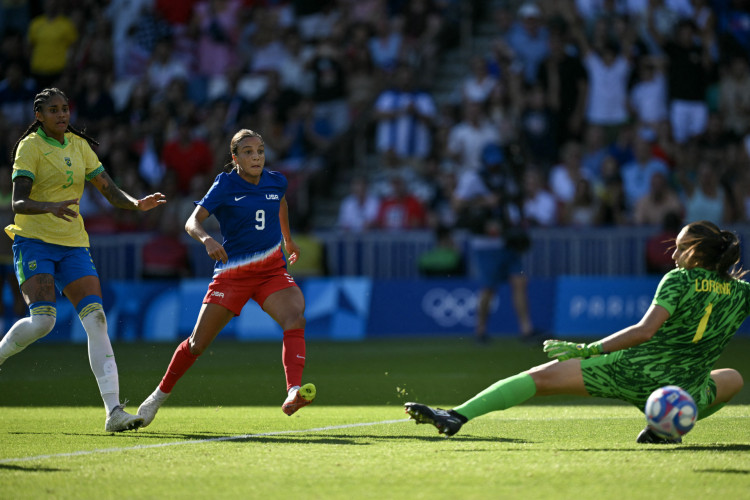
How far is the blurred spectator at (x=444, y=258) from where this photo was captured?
59.4ft

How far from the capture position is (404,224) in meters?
19.0

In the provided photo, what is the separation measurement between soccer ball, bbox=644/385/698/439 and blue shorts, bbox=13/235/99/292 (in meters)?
4.01

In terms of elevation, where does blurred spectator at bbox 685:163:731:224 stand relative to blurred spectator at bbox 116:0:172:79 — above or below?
below

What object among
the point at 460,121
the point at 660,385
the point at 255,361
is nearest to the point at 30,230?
the point at 660,385

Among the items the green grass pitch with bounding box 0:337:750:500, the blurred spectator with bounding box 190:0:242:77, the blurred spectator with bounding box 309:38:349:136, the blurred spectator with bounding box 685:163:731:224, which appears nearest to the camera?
the green grass pitch with bounding box 0:337:750:500

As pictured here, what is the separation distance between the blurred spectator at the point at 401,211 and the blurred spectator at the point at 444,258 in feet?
2.70

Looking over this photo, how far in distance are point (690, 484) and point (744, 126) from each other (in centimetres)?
1423

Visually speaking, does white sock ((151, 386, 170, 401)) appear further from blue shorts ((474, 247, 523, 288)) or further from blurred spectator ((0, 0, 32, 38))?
blurred spectator ((0, 0, 32, 38))

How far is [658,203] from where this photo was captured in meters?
17.7

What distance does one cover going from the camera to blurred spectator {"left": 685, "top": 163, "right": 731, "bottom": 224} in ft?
58.2

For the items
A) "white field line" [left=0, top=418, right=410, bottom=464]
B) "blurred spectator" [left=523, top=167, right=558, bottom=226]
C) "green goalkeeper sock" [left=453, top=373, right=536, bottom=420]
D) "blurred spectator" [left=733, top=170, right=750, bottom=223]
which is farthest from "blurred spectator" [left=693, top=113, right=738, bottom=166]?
"green goalkeeper sock" [left=453, top=373, right=536, bottom=420]

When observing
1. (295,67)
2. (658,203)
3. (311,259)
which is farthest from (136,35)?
(658,203)

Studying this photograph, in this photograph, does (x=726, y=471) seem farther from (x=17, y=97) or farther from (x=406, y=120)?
(x=17, y=97)

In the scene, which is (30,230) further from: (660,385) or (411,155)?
(411,155)
